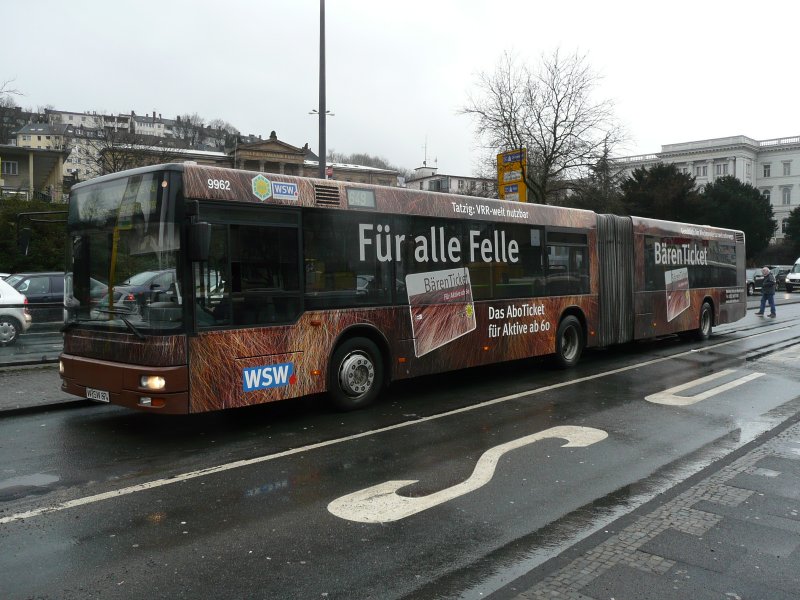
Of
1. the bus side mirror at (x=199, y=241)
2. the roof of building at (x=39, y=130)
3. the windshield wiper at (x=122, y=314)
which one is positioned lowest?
the windshield wiper at (x=122, y=314)

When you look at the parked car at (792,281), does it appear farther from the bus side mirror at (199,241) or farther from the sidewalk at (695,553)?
the bus side mirror at (199,241)

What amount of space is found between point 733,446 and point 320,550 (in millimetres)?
4797

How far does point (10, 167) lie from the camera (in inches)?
2158

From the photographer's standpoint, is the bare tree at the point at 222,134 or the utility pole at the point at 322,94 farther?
the bare tree at the point at 222,134

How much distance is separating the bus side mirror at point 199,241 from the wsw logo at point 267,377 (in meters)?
1.40

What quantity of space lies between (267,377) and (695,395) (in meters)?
6.36

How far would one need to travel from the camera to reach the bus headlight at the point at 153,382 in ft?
22.0

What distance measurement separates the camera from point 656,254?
49.2 ft

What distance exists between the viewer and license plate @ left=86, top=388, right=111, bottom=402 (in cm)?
719

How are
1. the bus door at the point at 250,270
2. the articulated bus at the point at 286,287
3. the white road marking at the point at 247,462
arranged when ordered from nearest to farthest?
the white road marking at the point at 247,462
the articulated bus at the point at 286,287
the bus door at the point at 250,270

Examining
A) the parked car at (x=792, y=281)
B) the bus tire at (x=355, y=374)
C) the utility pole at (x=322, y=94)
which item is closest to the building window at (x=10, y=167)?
the utility pole at (x=322, y=94)

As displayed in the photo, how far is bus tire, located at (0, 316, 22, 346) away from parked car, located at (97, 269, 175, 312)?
581 cm

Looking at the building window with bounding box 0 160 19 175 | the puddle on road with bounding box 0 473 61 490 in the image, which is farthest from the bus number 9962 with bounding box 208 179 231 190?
the building window with bounding box 0 160 19 175

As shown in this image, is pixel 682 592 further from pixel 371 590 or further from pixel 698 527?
pixel 371 590
